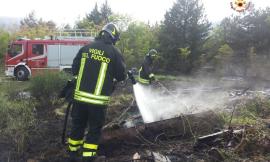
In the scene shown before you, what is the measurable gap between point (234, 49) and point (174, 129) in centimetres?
1781

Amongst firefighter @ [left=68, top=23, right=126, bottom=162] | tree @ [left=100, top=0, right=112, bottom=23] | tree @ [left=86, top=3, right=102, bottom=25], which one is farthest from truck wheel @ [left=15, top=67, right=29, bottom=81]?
tree @ [left=100, top=0, right=112, bottom=23]

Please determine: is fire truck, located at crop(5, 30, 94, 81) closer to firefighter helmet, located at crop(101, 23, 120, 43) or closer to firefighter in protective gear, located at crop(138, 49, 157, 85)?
firefighter in protective gear, located at crop(138, 49, 157, 85)

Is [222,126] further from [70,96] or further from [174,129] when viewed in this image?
[70,96]

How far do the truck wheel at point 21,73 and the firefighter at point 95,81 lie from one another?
14.1 metres

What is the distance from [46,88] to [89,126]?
462cm

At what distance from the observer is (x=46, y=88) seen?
9352 millimetres

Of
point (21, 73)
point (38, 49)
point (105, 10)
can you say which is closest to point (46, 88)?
point (21, 73)

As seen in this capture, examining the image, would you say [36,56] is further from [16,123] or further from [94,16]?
[94,16]

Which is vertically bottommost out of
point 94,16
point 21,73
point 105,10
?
point 21,73

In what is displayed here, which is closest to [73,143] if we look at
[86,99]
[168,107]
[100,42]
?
[86,99]

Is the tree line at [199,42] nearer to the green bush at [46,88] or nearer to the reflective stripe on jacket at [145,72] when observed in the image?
the reflective stripe on jacket at [145,72]

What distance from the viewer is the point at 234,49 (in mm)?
23094

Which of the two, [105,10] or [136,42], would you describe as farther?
[105,10]

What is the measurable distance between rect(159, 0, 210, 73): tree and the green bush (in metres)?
13.4
